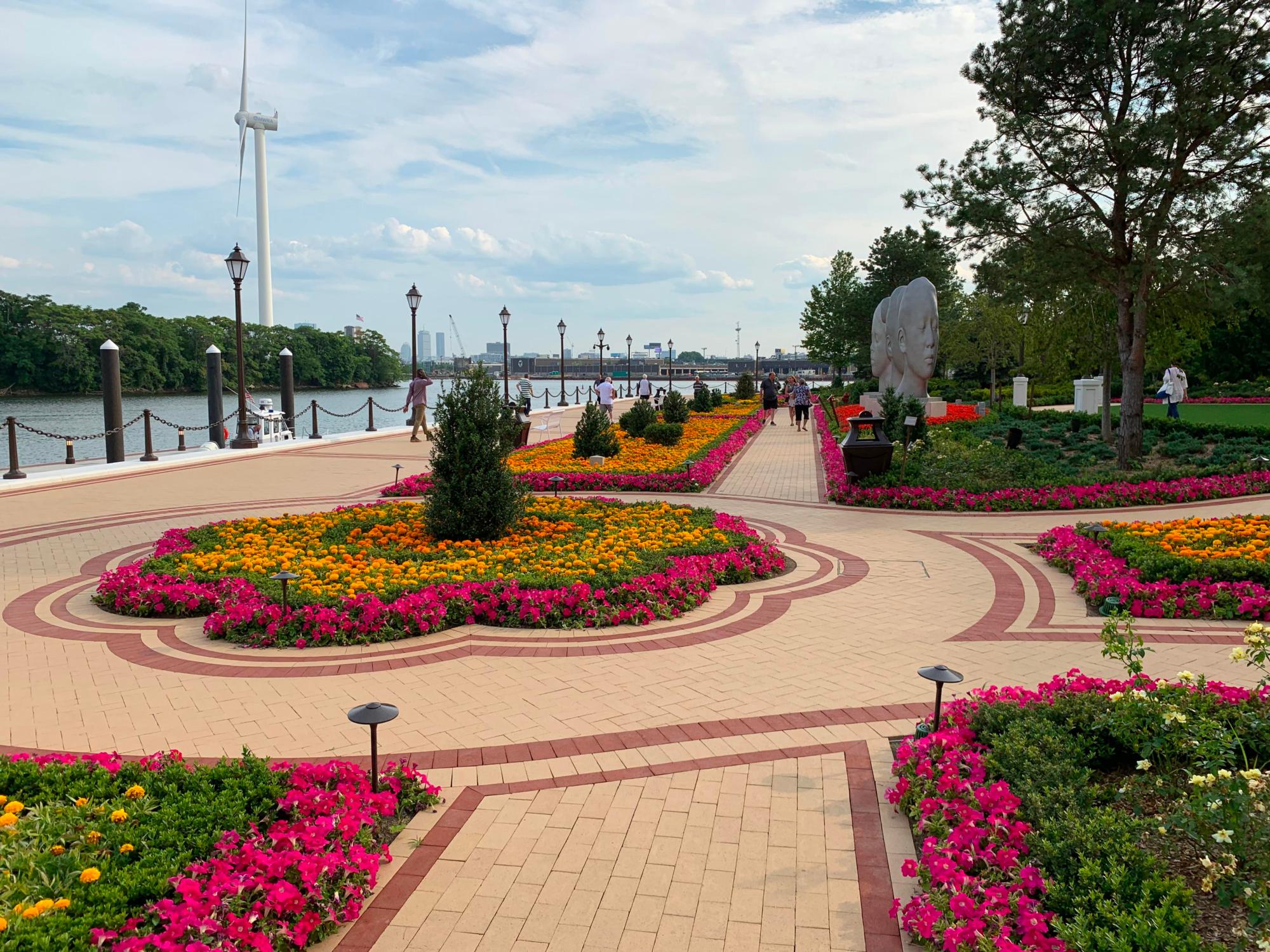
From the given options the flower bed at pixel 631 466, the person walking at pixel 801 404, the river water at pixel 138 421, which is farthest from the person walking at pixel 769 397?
the river water at pixel 138 421

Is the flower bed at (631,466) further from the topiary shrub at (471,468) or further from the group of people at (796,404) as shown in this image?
the group of people at (796,404)

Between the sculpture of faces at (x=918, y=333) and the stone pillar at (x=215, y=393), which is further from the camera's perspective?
the sculpture of faces at (x=918, y=333)

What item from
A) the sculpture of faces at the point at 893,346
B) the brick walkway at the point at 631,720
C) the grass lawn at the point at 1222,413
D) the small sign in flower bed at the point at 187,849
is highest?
the sculpture of faces at the point at 893,346

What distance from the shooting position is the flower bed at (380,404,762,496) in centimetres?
1466

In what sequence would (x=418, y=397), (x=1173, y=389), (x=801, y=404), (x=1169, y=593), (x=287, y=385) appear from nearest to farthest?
1. (x=1169, y=593)
2. (x=1173, y=389)
3. (x=418, y=397)
4. (x=287, y=385)
5. (x=801, y=404)

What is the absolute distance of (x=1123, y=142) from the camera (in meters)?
13.1

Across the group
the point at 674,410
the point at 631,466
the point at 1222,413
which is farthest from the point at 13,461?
the point at 1222,413

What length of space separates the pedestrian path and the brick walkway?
4852 millimetres

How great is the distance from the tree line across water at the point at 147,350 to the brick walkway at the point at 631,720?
31.3 meters

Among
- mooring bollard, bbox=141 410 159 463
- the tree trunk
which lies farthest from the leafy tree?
mooring bollard, bbox=141 410 159 463

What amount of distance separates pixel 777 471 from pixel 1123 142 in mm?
8162

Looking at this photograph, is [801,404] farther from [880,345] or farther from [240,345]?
[240,345]

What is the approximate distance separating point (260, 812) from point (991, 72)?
15723mm

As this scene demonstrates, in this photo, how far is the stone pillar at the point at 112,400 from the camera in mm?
19000
